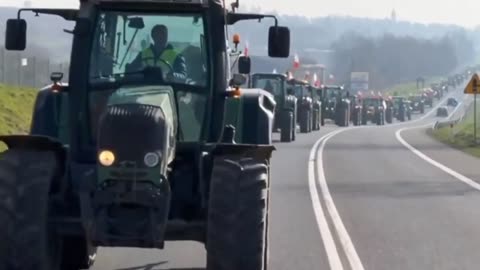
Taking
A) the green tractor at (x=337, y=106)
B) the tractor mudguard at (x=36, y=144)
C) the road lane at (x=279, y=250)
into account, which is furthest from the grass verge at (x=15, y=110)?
the green tractor at (x=337, y=106)

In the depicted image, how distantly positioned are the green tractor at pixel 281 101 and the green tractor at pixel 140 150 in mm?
32338

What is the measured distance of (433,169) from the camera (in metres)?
34.0

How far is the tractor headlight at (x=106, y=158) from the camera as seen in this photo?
11805 millimetres

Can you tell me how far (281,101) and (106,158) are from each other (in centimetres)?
3591

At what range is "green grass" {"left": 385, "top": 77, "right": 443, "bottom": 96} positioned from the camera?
162 meters

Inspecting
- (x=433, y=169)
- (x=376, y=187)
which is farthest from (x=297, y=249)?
(x=433, y=169)

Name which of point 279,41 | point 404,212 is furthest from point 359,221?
point 279,41

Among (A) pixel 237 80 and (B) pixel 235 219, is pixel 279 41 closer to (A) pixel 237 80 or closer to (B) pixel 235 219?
(A) pixel 237 80

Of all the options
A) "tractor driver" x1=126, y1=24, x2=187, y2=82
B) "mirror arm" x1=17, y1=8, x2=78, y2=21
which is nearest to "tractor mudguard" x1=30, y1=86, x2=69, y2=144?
"mirror arm" x1=17, y1=8, x2=78, y2=21

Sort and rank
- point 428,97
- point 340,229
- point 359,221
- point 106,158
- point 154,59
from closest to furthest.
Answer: point 106,158 < point 154,59 < point 340,229 < point 359,221 < point 428,97

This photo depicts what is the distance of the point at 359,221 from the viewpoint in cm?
1972

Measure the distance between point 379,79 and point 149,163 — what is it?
175m

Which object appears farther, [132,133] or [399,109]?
[399,109]

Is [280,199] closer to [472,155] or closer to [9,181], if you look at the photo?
[9,181]
